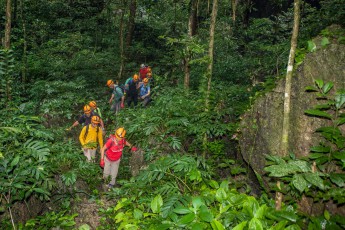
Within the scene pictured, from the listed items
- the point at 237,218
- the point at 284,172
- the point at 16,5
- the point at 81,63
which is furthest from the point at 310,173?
the point at 16,5

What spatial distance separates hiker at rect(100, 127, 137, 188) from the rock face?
296cm

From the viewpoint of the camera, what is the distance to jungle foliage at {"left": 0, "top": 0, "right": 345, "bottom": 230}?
3.70 m

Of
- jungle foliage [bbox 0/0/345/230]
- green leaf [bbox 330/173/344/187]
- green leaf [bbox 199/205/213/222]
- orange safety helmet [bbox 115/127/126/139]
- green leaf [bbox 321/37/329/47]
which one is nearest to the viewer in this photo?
green leaf [bbox 199/205/213/222]

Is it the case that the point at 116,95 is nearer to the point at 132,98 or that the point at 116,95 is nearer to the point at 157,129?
the point at 132,98

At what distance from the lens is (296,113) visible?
5625mm

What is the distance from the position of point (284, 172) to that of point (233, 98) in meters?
5.70

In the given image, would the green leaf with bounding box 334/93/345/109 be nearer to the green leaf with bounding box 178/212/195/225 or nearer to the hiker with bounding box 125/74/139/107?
the green leaf with bounding box 178/212/195/225

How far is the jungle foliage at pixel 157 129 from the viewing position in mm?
3703

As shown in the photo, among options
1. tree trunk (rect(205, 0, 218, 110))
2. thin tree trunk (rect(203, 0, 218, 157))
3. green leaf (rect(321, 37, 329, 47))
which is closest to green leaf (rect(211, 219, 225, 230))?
thin tree trunk (rect(203, 0, 218, 157))

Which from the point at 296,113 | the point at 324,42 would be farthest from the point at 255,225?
the point at 324,42

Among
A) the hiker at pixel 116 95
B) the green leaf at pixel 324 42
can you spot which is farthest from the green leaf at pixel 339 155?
the hiker at pixel 116 95

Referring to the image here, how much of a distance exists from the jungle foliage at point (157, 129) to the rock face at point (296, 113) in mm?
378

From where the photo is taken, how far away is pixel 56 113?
32.7 feet

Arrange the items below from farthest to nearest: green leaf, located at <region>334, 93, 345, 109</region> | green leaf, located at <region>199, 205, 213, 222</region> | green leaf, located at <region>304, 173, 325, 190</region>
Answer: green leaf, located at <region>334, 93, 345, 109</region>
green leaf, located at <region>304, 173, 325, 190</region>
green leaf, located at <region>199, 205, 213, 222</region>
